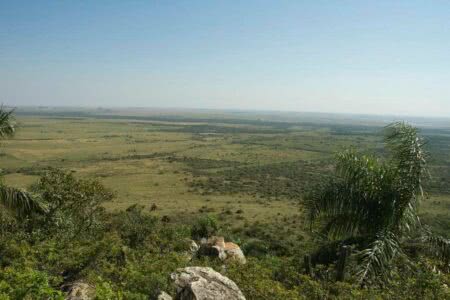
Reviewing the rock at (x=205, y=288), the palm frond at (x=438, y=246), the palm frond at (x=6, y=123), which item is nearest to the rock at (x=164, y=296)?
the rock at (x=205, y=288)

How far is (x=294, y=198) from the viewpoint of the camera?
38406mm

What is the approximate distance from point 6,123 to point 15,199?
5.74ft

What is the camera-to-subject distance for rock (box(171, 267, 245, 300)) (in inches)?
238

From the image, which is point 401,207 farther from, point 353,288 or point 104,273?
point 104,273

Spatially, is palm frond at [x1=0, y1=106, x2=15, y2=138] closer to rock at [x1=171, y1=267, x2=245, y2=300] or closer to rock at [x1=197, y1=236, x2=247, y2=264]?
rock at [x1=171, y1=267, x2=245, y2=300]

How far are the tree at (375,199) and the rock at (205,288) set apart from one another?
206 centimetres

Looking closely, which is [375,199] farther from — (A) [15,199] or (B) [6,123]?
(B) [6,123]

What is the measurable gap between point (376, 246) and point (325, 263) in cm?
208

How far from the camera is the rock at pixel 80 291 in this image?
6.66m

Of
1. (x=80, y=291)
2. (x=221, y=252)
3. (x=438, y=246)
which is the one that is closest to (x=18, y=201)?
(x=80, y=291)

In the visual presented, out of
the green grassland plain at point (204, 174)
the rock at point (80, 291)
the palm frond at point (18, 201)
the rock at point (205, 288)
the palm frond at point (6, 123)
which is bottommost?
the green grassland plain at point (204, 174)

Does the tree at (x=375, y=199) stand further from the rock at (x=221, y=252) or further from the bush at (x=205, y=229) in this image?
the bush at (x=205, y=229)

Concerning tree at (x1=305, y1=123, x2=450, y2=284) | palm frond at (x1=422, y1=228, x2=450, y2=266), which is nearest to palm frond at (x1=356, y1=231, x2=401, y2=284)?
tree at (x1=305, y1=123, x2=450, y2=284)

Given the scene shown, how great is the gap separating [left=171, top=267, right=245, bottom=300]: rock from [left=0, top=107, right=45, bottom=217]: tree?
388 cm
